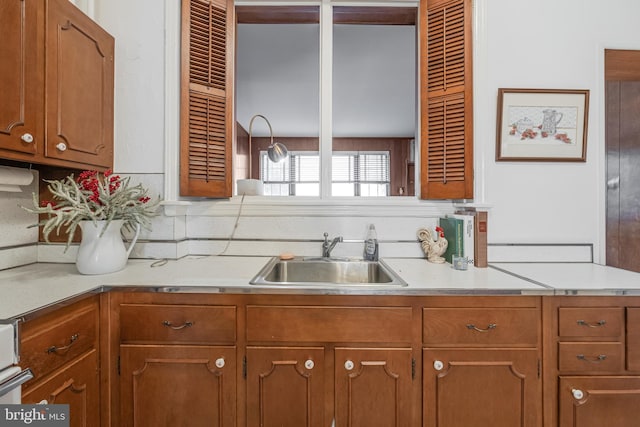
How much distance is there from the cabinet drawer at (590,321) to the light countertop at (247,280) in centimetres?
8

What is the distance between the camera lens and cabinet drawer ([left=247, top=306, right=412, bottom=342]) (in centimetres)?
120

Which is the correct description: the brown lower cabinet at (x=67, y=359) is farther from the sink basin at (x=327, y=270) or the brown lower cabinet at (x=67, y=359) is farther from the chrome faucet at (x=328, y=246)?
the chrome faucet at (x=328, y=246)

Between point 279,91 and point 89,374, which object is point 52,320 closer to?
point 89,374

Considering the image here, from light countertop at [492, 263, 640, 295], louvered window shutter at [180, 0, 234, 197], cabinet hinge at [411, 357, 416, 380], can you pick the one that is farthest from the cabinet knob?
louvered window shutter at [180, 0, 234, 197]

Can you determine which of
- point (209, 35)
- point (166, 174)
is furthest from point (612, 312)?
point (209, 35)

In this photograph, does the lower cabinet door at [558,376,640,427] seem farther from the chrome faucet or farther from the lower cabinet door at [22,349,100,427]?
the lower cabinet door at [22,349,100,427]

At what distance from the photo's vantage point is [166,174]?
5.62 ft

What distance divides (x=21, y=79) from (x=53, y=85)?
0.40ft

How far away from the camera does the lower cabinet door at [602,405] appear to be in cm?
117

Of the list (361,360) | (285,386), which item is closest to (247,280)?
(285,386)

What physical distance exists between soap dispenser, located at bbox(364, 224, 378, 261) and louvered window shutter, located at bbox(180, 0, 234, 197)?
0.88 m

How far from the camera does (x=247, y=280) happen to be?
1.30 m

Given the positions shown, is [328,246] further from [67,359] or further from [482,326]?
[67,359]

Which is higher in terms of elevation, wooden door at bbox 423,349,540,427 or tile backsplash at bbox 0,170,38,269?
tile backsplash at bbox 0,170,38,269
